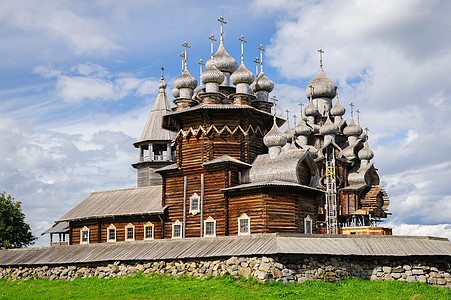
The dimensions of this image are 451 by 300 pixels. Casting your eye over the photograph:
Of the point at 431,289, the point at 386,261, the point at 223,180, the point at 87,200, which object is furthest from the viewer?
the point at 87,200

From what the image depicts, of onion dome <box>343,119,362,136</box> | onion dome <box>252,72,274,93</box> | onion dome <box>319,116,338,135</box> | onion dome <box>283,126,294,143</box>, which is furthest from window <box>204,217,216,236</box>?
onion dome <box>343,119,362,136</box>

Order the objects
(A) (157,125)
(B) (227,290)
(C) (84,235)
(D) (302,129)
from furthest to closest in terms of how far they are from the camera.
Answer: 1. (A) (157,125)
2. (D) (302,129)
3. (C) (84,235)
4. (B) (227,290)

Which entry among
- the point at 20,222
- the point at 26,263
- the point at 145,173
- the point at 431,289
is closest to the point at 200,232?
the point at 26,263

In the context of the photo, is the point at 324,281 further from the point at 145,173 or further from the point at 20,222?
the point at 20,222

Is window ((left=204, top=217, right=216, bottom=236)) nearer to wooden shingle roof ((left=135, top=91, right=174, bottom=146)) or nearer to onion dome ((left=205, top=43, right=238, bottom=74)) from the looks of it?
onion dome ((left=205, top=43, right=238, bottom=74))

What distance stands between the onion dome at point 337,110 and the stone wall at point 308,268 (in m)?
19.5

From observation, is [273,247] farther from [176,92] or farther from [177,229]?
[176,92]

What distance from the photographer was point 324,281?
899 inches

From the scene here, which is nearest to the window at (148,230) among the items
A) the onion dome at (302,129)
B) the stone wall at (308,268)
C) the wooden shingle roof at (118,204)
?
the wooden shingle roof at (118,204)

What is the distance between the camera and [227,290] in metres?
21.0

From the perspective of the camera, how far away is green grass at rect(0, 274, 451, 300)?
2045 centimetres

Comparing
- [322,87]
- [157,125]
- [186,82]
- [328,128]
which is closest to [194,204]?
[186,82]

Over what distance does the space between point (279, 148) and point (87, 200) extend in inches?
650

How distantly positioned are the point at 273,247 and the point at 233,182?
769 cm
